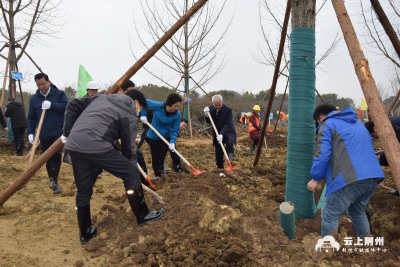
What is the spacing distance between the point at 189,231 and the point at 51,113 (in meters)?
3.03

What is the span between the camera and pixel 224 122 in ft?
17.6

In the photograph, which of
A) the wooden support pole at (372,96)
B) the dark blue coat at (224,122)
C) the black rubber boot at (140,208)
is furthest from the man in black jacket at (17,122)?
the wooden support pole at (372,96)

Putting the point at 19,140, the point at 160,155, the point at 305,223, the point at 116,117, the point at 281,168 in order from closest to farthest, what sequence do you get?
the point at 116,117, the point at 305,223, the point at 160,155, the point at 281,168, the point at 19,140

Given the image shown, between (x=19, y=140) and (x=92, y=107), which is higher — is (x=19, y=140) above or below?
below

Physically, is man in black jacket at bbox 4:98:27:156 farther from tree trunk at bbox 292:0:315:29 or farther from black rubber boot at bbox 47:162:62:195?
tree trunk at bbox 292:0:315:29

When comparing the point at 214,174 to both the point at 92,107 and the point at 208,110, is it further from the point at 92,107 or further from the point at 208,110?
the point at 92,107

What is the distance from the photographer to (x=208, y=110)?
17.8ft

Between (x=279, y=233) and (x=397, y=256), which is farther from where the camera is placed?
(x=279, y=233)

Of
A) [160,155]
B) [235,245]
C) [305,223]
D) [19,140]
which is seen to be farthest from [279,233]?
[19,140]

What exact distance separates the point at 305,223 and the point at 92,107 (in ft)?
7.74

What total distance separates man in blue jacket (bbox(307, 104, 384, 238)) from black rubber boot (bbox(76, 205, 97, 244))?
2058 mm

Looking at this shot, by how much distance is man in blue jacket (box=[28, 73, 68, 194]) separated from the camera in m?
4.13

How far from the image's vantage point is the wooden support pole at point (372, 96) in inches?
69.2

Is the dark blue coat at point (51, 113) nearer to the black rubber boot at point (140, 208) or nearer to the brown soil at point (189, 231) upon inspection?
the brown soil at point (189, 231)
